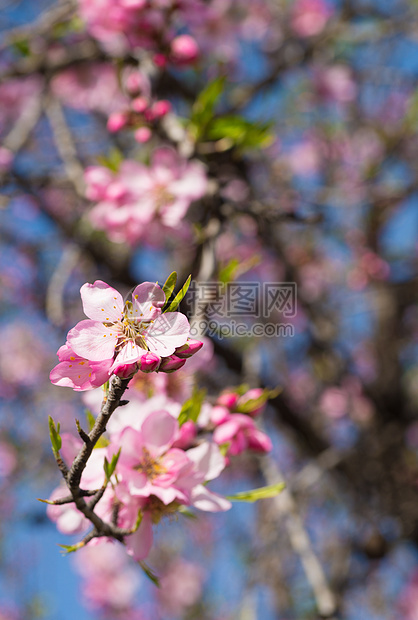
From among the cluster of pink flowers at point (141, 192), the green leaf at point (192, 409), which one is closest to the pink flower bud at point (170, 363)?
the green leaf at point (192, 409)

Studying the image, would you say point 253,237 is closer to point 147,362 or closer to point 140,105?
point 140,105

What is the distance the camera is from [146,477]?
943 millimetres

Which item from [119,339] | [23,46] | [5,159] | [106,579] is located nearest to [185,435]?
[119,339]

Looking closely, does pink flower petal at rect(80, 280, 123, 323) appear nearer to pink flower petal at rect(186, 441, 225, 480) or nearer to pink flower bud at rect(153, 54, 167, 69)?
pink flower petal at rect(186, 441, 225, 480)

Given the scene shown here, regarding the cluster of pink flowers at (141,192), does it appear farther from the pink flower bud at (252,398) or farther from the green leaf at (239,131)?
the pink flower bud at (252,398)

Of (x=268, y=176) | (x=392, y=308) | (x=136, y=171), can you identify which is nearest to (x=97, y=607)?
(x=392, y=308)

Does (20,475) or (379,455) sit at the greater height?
(379,455)

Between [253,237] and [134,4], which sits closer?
[134,4]

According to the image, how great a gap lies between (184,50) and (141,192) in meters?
0.60

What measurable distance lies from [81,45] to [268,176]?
188 cm

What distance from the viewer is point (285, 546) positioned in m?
3.09

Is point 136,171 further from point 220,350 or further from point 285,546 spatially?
point 285,546

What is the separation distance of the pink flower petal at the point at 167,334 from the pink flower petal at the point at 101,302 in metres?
0.06

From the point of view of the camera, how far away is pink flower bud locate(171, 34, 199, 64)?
196 centimetres
